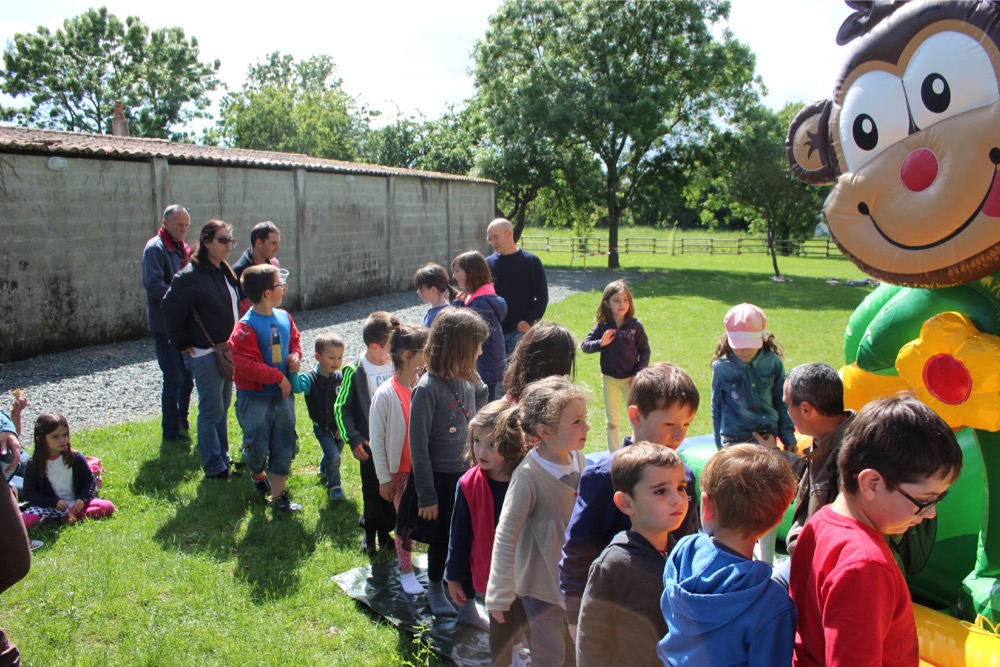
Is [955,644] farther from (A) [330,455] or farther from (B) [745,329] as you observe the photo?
(A) [330,455]

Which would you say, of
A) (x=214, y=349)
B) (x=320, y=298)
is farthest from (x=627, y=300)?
(x=320, y=298)

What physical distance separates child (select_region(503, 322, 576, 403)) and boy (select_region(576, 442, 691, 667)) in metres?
1.41

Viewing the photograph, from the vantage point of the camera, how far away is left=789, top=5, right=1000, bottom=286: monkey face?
10.3ft

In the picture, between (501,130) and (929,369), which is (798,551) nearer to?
(929,369)

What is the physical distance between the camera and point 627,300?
5898 mm

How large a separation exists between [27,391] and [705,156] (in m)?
25.0

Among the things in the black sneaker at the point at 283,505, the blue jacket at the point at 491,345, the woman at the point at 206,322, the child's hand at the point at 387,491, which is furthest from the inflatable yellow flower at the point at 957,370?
the woman at the point at 206,322

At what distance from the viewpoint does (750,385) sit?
4.60 m

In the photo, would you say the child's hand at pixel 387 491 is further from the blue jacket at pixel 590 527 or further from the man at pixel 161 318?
the man at pixel 161 318

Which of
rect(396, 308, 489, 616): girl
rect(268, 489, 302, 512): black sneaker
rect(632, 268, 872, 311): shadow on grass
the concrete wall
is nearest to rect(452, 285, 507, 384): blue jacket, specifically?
rect(396, 308, 489, 616): girl

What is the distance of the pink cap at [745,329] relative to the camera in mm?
4539

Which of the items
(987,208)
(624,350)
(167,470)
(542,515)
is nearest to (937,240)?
(987,208)

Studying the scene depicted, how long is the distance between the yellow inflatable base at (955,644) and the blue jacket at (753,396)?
1.53 meters

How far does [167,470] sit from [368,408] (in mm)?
2428
